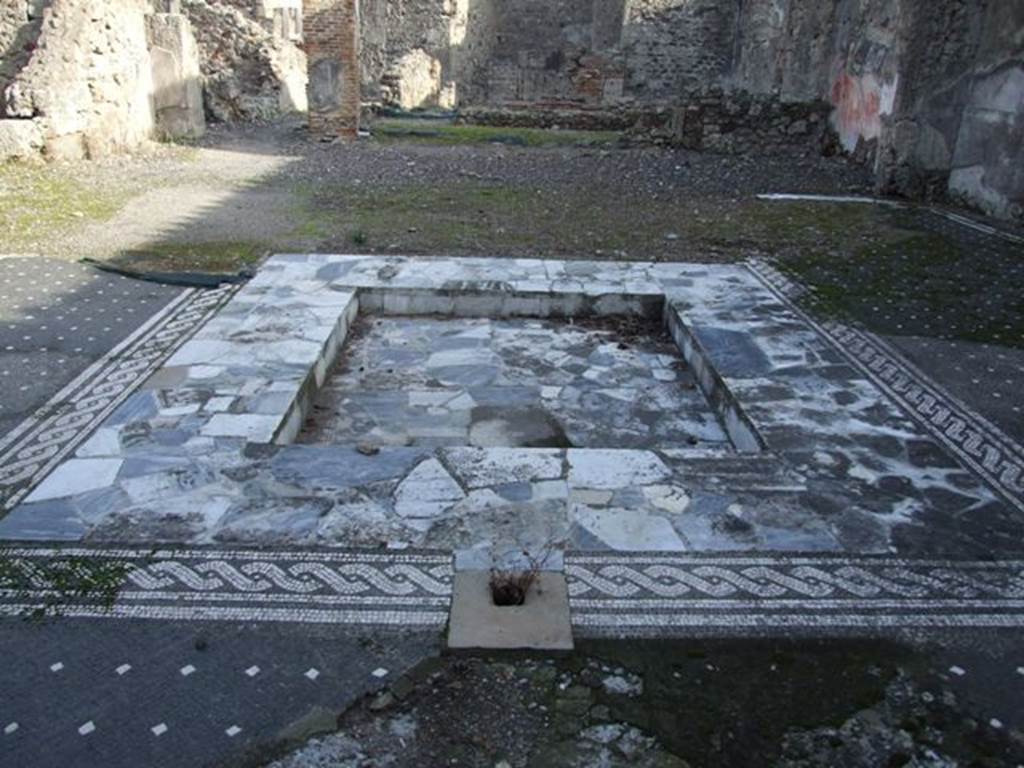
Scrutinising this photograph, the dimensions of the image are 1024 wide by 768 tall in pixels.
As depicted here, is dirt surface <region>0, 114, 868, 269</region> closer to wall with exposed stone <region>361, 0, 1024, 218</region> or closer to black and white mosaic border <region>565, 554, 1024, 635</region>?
wall with exposed stone <region>361, 0, 1024, 218</region>

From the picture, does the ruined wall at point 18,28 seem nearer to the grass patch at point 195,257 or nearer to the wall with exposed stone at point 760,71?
the wall with exposed stone at point 760,71

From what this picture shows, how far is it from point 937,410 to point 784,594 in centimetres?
205

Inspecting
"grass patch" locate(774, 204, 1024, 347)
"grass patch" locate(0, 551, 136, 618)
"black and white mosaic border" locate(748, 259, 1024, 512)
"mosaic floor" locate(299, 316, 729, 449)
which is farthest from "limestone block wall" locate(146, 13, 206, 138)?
"grass patch" locate(0, 551, 136, 618)

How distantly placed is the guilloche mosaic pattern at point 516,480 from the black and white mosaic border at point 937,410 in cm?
8

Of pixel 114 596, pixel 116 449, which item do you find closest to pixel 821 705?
pixel 114 596

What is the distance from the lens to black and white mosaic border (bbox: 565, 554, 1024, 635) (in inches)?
112

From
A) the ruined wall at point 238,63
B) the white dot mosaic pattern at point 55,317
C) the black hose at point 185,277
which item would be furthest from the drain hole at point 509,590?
the ruined wall at point 238,63

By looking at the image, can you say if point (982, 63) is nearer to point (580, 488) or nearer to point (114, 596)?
point (580, 488)

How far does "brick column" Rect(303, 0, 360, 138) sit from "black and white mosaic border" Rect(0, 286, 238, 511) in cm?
824

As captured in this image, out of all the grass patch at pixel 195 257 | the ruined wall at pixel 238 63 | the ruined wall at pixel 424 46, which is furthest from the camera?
the ruined wall at pixel 424 46

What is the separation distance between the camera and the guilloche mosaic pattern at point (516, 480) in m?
3.28

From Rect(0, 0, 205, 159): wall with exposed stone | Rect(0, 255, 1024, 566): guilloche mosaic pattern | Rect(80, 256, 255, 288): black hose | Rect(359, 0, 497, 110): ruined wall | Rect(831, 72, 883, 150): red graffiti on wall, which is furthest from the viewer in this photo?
Rect(359, 0, 497, 110): ruined wall

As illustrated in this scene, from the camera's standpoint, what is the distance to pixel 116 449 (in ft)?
12.6

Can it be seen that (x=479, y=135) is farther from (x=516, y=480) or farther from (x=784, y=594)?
(x=784, y=594)
